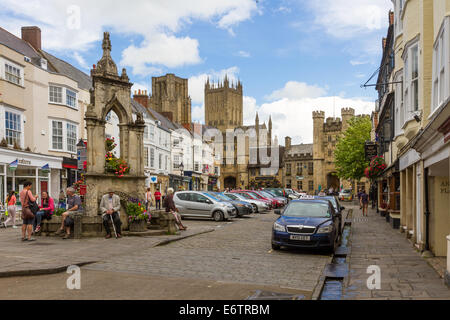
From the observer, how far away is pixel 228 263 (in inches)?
377

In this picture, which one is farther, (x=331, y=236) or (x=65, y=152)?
(x=65, y=152)

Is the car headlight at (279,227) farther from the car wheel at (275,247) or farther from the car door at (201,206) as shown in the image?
the car door at (201,206)

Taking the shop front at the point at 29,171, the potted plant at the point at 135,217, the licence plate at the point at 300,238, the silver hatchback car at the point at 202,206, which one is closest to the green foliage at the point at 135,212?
the potted plant at the point at 135,217

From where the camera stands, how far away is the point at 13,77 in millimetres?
23188

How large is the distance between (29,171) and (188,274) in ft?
64.9

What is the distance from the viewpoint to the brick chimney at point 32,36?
2962cm

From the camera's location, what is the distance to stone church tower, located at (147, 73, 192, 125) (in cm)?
10400

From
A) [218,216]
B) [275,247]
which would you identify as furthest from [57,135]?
[275,247]

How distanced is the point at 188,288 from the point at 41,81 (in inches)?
907

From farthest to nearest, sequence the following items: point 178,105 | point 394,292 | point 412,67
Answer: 1. point 178,105
2. point 412,67
3. point 394,292

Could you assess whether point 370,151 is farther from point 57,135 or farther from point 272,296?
point 272,296

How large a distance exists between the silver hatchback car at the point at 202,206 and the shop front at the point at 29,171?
8.99 metres
